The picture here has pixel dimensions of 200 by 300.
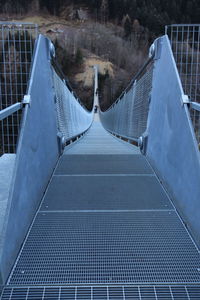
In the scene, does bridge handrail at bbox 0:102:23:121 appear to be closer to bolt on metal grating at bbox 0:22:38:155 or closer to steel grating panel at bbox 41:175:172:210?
steel grating panel at bbox 41:175:172:210

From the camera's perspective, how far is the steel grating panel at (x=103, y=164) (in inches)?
122

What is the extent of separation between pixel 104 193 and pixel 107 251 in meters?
0.80

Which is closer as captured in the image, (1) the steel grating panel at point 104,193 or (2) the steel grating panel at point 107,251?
(2) the steel grating panel at point 107,251

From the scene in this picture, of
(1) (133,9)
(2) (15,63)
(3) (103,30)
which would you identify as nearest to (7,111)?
(2) (15,63)

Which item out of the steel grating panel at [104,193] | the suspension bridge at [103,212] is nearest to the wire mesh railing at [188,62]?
the suspension bridge at [103,212]

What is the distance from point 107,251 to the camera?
1.74 meters

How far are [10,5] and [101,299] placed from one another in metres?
61.4

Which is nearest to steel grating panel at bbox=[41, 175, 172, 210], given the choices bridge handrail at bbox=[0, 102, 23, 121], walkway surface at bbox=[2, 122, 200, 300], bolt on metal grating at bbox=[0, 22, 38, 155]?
walkway surface at bbox=[2, 122, 200, 300]

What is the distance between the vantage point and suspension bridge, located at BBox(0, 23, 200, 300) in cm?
150

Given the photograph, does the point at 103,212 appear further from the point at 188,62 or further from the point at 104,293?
the point at 188,62

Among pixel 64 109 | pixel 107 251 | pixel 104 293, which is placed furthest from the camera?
pixel 64 109

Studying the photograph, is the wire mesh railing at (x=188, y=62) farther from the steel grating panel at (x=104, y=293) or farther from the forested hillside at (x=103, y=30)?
the forested hillside at (x=103, y=30)

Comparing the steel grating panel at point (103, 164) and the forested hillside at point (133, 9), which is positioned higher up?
the forested hillside at point (133, 9)

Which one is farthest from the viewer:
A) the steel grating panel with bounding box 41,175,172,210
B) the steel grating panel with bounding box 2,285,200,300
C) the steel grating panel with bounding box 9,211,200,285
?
the steel grating panel with bounding box 41,175,172,210
